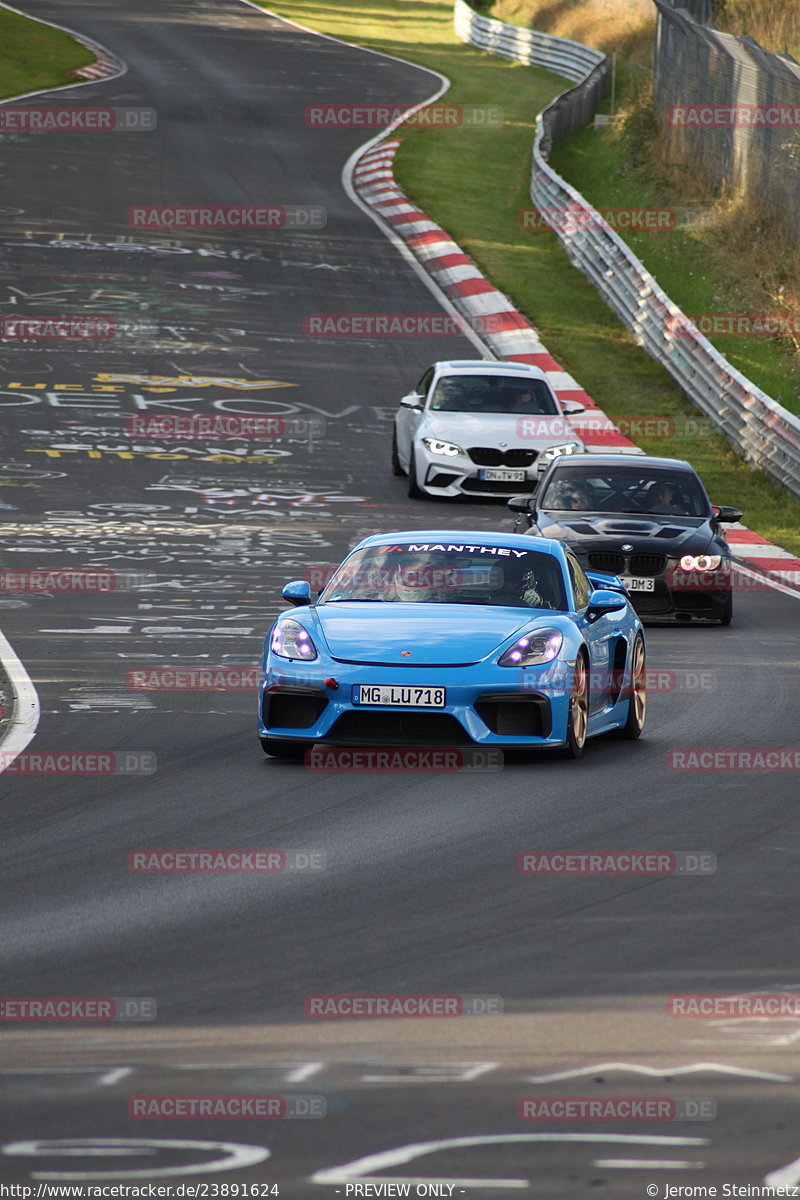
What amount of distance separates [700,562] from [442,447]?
7.27 meters

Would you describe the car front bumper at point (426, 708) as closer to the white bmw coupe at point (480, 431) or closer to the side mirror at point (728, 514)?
the side mirror at point (728, 514)

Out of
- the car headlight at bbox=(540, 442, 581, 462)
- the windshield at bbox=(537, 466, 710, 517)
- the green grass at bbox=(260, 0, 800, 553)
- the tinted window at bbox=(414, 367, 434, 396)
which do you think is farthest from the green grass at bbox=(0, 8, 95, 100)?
the windshield at bbox=(537, 466, 710, 517)

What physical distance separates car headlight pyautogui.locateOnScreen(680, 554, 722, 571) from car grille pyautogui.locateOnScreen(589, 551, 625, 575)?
0.54 m

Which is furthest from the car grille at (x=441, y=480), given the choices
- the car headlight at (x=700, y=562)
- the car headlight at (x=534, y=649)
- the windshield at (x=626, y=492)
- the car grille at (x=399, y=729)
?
the car grille at (x=399, y=729)

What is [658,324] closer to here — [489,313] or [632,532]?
[489,313]

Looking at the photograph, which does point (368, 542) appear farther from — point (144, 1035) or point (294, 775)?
point (144, 1035)

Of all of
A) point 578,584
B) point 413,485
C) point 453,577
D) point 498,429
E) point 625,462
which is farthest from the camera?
point 498,429

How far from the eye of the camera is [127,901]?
7.79m

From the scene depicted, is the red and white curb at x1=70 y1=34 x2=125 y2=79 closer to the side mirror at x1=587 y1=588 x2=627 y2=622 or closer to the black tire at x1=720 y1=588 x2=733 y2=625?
the black tire at x1=720 y1=588 x2=733 y2=625

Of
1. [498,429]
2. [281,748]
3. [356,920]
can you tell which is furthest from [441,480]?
[356,920]

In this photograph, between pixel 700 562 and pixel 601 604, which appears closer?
pixel 601 604

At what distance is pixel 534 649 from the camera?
36.4 ft

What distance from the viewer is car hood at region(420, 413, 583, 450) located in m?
24.5

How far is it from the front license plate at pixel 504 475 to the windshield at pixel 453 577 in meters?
12.1
